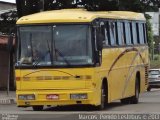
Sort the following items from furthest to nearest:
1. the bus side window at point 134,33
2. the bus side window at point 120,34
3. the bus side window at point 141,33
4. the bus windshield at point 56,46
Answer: the bus side window at point 141,33
the bus side window at point 134,33
the bus side window at point 120,34
the bus windshield at point 56,46

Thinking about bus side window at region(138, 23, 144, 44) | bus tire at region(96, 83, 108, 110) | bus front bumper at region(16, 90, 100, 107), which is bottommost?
bus tire at region(96, 83, 108, 110)

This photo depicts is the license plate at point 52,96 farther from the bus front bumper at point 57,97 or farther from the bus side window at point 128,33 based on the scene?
the bus side window at point 128,33

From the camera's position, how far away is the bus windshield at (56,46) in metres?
20.3

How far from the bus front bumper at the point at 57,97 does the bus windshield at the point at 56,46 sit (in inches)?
33.9

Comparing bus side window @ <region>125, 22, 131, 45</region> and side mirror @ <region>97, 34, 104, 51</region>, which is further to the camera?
bus side window @ <region>125, 22, 131, 45</region>

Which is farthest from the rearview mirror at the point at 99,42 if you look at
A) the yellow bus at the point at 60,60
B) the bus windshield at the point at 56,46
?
the bus windshield at the point at 56,46

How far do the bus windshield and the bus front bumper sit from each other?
86 centimetres

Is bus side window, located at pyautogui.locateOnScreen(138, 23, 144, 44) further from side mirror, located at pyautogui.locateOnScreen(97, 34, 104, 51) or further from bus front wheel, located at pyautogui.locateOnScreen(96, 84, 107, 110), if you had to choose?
side mirror, located at pyautogui.locateOnScreen(97, 34, 104, 51)

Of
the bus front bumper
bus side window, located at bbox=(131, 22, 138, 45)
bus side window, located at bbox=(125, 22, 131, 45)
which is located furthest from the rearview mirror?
bus side window, located at bbox=(131, 22, 138, 45)

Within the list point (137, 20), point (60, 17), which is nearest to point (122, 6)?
point (137, 20)

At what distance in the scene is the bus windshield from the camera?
66.5 ft

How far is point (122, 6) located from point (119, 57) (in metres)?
15.4

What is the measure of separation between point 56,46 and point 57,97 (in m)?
1.56

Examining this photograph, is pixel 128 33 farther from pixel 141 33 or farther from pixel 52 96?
pixel 52 96
